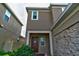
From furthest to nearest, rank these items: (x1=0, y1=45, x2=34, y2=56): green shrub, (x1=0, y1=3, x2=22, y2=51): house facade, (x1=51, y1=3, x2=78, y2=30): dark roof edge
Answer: (x1=0, y1=3, x2=22, y2=51): house facade
(x1=0, y1=45, x2=34, y2=56): green shrub
(x1=51, y1=3, x2=78, y2=30): dark roof edge

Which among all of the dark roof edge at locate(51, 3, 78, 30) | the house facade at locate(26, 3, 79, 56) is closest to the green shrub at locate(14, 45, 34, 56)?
the house facade at locate(26, 3, 79, 56)

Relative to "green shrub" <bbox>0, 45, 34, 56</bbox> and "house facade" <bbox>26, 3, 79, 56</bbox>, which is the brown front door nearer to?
"house facade" <bbox>26, 3, 79, 56</bbox>

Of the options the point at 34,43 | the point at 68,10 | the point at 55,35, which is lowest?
the point at 34,43

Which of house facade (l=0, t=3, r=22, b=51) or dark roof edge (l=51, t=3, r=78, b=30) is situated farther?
house facade (l=0, t=3, r=22, b=51)

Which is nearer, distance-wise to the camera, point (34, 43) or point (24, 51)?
point (24, 51)

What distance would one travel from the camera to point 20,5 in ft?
9.01

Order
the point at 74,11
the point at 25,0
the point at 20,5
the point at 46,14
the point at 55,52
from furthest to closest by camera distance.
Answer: the point at 46,14, the point at 20,5, the point at 55,52, the point at 74,11, the point at 25,0

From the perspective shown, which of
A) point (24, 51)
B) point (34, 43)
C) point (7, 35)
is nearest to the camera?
point (24, 51)

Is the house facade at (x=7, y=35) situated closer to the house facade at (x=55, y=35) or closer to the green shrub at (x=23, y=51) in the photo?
the green shrub at (x=23, y=51)

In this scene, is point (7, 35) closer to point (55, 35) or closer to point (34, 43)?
point (34, 43)

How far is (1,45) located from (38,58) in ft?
4.79

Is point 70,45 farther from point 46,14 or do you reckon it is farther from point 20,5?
point 20,5

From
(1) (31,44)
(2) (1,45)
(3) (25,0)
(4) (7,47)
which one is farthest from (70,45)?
(2) (1,45)

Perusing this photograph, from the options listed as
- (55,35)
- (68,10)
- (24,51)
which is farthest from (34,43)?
(68,10)
